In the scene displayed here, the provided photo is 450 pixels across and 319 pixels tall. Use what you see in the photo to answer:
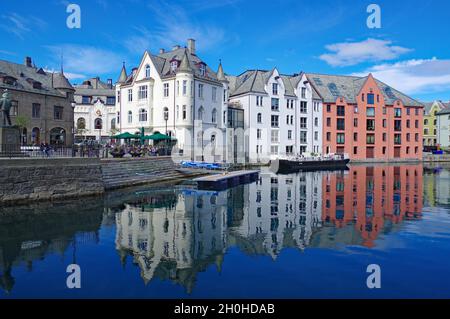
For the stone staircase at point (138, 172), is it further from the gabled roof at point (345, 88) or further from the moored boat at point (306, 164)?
the gabled roof at point (345, 88)

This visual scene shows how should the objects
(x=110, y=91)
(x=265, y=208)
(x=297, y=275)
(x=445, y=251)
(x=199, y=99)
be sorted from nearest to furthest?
(x=297, y=275)
(x=445, y=251)
(x=265, y=208)
(x=199, y=99)
(x=110, y=91)

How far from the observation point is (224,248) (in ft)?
47.5

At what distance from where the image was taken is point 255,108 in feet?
209

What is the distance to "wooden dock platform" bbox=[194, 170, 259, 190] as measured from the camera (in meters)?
32.6

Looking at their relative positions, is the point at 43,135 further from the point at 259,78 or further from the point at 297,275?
the point at 297,275

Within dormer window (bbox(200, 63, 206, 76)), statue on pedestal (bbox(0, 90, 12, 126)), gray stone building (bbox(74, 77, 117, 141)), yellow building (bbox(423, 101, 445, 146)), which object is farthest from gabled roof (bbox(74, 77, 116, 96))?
yellow building (bbox(423, 101, 445, 146))

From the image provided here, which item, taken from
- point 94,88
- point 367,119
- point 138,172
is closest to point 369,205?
point 138,172

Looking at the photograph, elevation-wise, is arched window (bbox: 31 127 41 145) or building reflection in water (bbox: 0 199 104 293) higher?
arched window (bbox: 31 127 41 145)

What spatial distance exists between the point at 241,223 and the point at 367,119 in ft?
223

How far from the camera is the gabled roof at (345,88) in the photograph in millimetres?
77000

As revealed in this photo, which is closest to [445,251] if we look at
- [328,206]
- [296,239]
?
[296,239]

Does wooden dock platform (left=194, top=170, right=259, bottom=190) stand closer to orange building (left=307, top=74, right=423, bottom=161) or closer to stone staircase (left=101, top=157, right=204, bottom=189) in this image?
stone staircase (left=101, top=157, right=204, bottom=189)

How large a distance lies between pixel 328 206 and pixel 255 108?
41276 millimetres

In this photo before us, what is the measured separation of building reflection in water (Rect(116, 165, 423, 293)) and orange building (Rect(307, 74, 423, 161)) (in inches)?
1810
